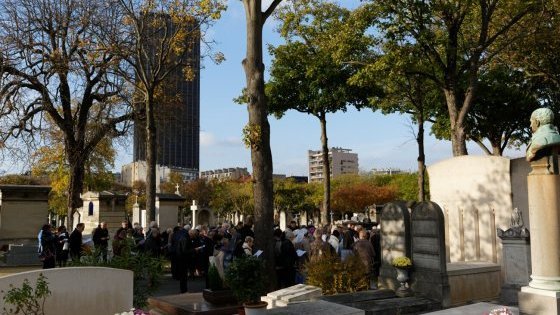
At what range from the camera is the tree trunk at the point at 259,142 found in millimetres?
11219

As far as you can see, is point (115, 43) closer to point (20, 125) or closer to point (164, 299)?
point (20, 125)

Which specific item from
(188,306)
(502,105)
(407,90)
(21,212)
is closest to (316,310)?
(188,306)

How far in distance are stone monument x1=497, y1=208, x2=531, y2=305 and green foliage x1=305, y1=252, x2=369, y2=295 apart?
2916mm

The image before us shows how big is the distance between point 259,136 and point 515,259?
583 centimetres

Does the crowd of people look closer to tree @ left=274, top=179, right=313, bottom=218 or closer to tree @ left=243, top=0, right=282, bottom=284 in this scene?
tree @ left=243, top=0, right=282, bottom=284

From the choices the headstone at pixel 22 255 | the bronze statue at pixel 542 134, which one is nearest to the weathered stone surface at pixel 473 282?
the bronze statue at pixel 542 134

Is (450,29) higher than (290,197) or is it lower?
higher

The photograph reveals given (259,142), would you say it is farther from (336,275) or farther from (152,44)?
(152,44)

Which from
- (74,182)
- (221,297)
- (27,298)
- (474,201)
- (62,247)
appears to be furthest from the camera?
(74,182)

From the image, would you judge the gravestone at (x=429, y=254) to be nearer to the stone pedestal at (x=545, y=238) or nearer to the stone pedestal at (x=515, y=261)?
the stone pedestal at (x=515, y=261)

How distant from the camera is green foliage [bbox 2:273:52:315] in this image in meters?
6.27

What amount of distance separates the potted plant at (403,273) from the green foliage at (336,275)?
0.74 m

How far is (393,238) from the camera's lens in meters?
12.1

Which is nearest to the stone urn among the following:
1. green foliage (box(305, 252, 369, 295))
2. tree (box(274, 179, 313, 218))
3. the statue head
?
green foliage (box(305, 252, 369, 295))
